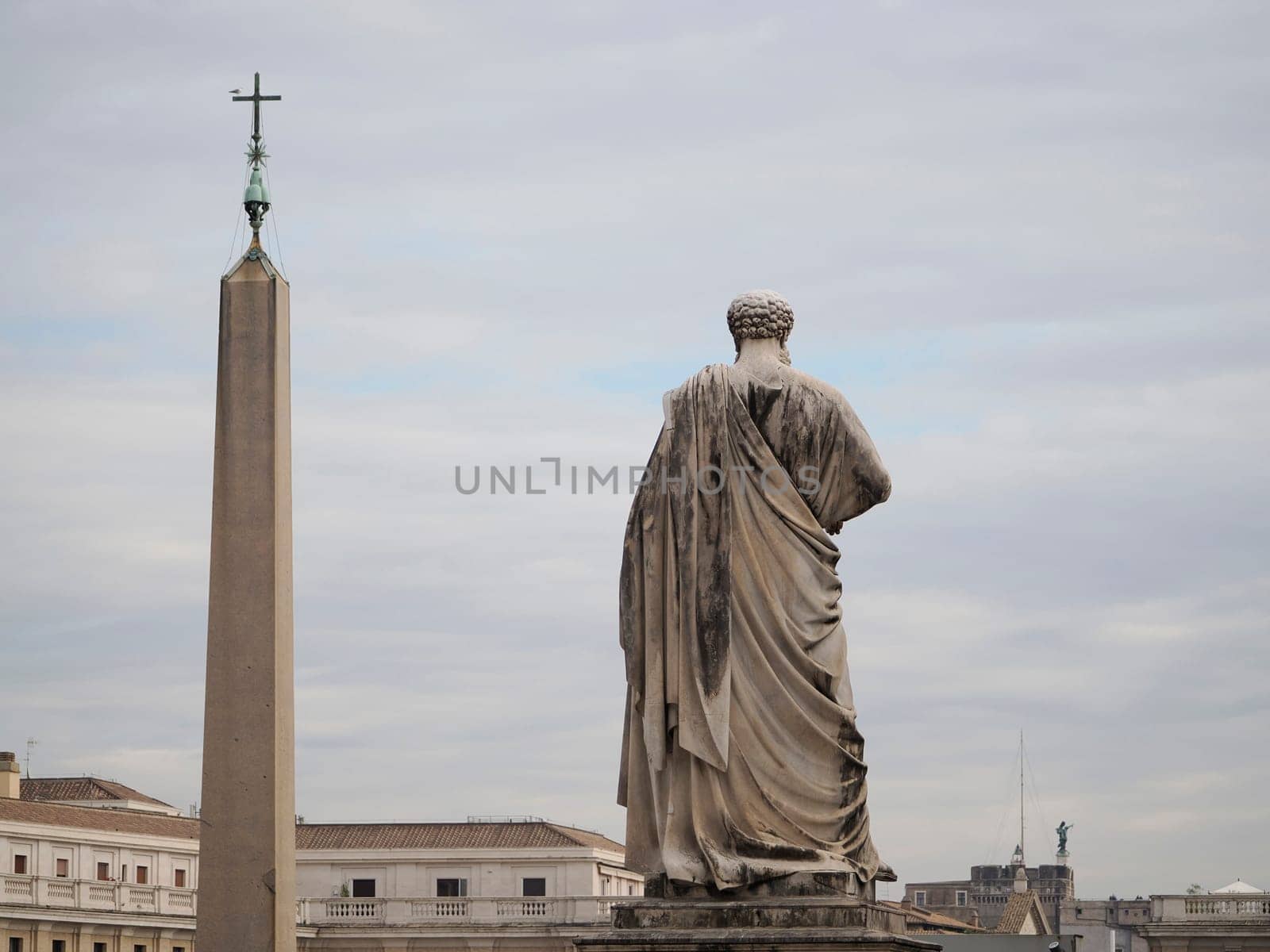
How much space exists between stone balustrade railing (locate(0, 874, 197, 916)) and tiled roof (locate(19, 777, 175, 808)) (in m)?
11.4

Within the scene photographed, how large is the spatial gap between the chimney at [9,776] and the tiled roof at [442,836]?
1290 centimetres

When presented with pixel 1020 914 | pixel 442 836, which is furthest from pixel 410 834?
pixel 1020 914

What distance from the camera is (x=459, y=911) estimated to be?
9338 cm

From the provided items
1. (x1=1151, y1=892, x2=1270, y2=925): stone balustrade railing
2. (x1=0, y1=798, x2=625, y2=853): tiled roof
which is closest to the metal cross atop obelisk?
(x1=0, y1=798, x2=625, y2=853): tiled roof

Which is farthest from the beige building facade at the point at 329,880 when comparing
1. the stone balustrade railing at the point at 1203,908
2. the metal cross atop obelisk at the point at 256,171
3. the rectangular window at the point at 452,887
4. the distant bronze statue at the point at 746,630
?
the distant bronze statue at the point at 746,630

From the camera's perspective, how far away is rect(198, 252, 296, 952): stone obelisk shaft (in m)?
31.9

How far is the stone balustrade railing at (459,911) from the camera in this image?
92.5 meters

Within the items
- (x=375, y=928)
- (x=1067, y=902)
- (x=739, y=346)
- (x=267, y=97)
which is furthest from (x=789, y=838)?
(x=1067, y=902)

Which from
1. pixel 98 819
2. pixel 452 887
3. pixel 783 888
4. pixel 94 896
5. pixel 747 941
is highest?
pixel 98 819

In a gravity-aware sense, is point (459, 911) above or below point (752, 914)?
above

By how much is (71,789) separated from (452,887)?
15.6 m

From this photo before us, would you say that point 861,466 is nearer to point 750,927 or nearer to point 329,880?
point 750,927

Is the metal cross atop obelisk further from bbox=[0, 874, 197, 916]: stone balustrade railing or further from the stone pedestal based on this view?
bbox=[0, 874, 197, 916]: stone balustrade railing

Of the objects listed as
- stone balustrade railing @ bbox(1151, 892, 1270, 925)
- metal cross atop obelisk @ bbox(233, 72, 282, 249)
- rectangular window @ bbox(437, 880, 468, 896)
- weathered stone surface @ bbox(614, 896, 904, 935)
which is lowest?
weathered stone surface @ bbox(614, 896, 904, 935)
